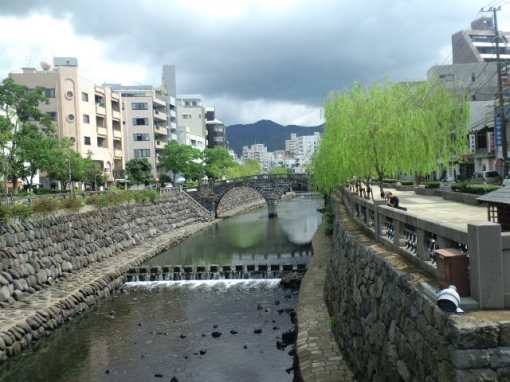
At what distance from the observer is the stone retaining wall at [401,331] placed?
4.86 meters

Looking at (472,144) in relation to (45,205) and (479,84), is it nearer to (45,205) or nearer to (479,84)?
(479,84)

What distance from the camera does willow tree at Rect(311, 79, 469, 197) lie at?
18.7m

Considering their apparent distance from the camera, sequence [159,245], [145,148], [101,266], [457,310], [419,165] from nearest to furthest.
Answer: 1. [457,310]
2. [419,165]
3. [101,266]
4. [159,245]
5. [145,148]

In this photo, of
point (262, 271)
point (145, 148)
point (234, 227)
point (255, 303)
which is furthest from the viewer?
point (145, 148)

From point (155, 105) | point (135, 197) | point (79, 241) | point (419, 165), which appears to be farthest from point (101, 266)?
point (155, 105)

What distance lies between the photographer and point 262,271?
2284cm

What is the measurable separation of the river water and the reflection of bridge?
29204mm

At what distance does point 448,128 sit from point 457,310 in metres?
23.2

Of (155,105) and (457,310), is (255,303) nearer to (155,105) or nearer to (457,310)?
(457,310)

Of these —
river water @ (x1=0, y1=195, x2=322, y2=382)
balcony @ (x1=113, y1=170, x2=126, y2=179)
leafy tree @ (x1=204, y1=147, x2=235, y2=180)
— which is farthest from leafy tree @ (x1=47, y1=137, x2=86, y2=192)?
leafy tree @ (x1=204, y1=147, x2=235, y2=180)

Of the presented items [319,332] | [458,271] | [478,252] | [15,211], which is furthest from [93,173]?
[478,252]

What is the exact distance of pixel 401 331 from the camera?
22.1ft

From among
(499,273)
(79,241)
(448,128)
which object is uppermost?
(448,128)

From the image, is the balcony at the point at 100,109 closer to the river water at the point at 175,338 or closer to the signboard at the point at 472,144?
the river water at the point at 175,338
